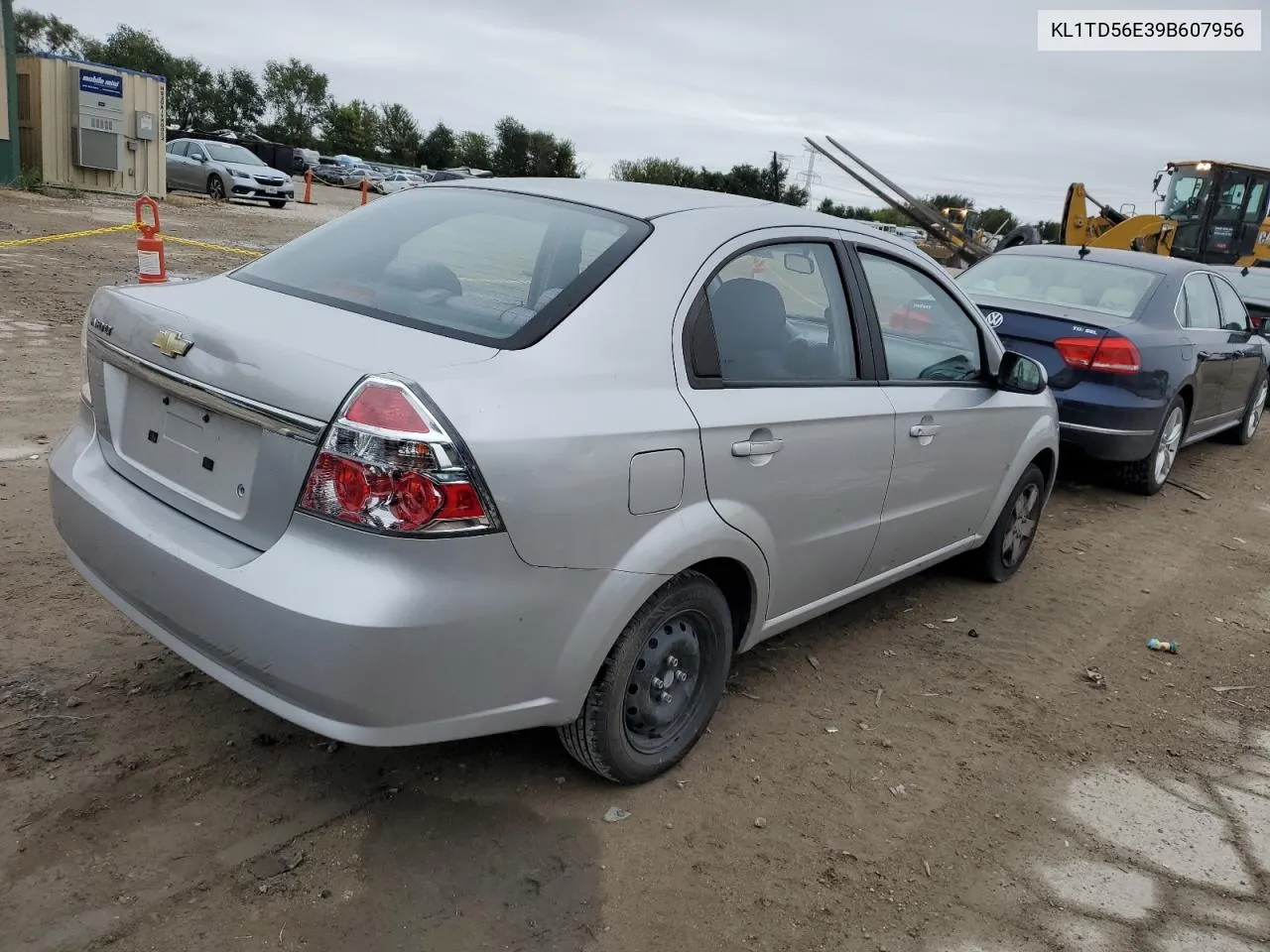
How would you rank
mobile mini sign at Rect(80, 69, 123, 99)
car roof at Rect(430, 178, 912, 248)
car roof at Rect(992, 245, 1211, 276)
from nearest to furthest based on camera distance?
car roof at Rect(430, 178, 912, 248) → car roof at Rect(992, 245, 1211, 276) → mobile mini sign at Rect(80, 69, 123, 99)

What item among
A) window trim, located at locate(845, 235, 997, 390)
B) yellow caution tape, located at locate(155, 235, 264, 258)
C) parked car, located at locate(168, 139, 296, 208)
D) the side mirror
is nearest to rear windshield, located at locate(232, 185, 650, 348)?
window trim, located at locate(845, 235, 997, 390)

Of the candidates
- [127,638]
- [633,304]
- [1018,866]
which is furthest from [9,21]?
[1018,866]

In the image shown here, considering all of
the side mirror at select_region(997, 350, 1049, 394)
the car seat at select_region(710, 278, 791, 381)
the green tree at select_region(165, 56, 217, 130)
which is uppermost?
the green tree at select_region(165, 56, 217, 130)

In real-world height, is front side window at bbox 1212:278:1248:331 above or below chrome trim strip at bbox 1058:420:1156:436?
above

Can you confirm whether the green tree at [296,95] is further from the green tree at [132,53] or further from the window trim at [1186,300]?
the window trim at [1186,300]

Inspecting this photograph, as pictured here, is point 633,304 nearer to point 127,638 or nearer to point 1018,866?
point 1018,866

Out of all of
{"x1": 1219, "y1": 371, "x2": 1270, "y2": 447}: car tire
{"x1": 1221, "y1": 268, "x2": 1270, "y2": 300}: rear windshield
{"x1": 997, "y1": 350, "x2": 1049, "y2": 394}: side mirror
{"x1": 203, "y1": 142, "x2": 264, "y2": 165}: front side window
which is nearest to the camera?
{"x1": 997, "y1": 350, "x2": 1049, "y2": 394}: side mirror

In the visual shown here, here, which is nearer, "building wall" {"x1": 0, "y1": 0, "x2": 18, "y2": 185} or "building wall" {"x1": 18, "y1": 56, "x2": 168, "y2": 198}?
"building wall" {"x1": 0, "y1": 0, "x2": 18, "y2": 185}

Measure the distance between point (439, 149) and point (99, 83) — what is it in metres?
59.6

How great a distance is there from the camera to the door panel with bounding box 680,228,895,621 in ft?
9.68

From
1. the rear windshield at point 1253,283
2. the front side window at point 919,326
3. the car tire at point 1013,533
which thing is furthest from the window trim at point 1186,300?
the rear windshield at point 1253,283

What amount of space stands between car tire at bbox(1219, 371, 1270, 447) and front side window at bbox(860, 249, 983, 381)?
6.24 metres

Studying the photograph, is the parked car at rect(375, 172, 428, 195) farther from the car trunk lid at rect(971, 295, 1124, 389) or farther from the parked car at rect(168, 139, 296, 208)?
the car trunk lid at rect(971, 295, 1124, 389)

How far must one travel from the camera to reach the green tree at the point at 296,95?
295 feet
